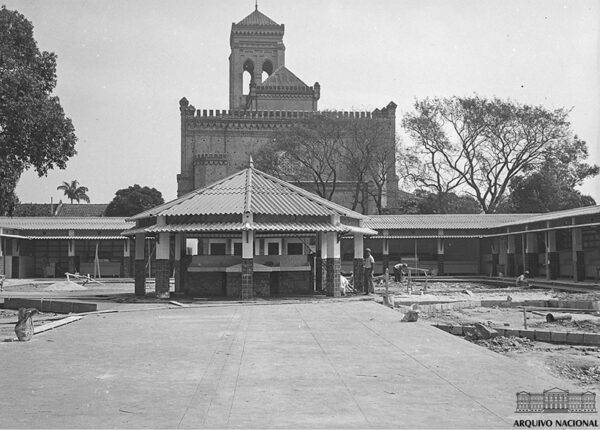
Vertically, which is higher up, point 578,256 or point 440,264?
point 578,256

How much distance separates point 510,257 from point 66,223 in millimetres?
26345

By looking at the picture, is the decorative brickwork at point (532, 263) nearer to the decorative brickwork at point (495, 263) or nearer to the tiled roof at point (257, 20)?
the decorative brickwork at point (495, 263)

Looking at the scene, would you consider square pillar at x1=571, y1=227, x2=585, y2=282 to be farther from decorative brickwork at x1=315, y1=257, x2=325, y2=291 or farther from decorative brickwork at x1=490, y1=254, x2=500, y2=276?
decorative brickwork at x1=315, y1=257, x2=325, y2=291

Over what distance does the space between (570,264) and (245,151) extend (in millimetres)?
30760

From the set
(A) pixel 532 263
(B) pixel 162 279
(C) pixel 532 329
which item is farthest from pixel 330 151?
(C) pixel 532 329

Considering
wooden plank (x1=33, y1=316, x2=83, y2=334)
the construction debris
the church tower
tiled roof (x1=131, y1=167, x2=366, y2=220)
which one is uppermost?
the church tower

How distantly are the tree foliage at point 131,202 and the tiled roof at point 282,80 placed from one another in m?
14.0

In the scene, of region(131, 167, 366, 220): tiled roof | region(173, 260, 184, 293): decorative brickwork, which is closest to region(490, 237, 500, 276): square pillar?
region(131, 167, 366, 220): tiled roof

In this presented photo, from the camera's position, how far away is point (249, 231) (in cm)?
2042

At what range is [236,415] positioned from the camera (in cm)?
603

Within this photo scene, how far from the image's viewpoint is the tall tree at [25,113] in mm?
18516

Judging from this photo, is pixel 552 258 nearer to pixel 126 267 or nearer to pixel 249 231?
pixel 249 231

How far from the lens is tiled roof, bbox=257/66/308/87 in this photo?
62094 millimetres

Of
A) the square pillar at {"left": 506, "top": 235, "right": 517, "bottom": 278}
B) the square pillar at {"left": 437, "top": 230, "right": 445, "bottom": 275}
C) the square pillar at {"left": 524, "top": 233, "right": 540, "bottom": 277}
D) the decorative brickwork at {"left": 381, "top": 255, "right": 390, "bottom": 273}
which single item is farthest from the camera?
the decorative brickwork at {"left": 381, "top": 255, "right": 390, "bottom": 273}
